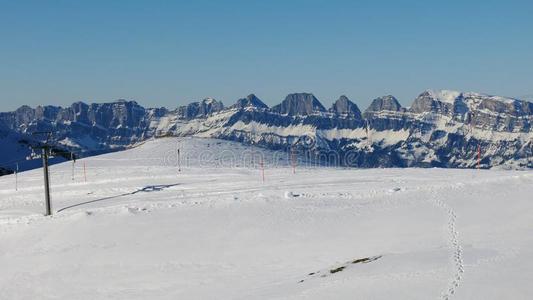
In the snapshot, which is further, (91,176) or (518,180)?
(91,176)

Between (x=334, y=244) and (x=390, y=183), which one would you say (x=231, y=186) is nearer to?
(x=390, y=183)

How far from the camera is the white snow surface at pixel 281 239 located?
2275 centimetres

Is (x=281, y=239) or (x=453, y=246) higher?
(x=453, y=246)

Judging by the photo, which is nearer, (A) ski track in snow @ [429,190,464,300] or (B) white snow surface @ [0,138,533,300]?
(A) ski track in snow @ [429,190,464,300]

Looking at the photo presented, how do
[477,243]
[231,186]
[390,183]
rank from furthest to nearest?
[231,186] → [390,183] → [477,243]

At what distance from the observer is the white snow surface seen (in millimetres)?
22750

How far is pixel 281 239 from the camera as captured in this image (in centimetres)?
Result: 3266

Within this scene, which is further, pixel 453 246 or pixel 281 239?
pixel 281 239

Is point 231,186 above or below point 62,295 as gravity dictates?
above

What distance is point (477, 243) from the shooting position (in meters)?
26.6

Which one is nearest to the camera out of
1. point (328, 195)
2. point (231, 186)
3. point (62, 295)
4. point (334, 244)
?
point (62, 295)

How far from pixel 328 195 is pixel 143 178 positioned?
2135cm

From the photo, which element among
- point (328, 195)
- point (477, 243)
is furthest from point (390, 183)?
point (477, 243)

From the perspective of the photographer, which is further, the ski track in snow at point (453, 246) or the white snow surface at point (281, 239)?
the white snow surface at point (281, 239)
